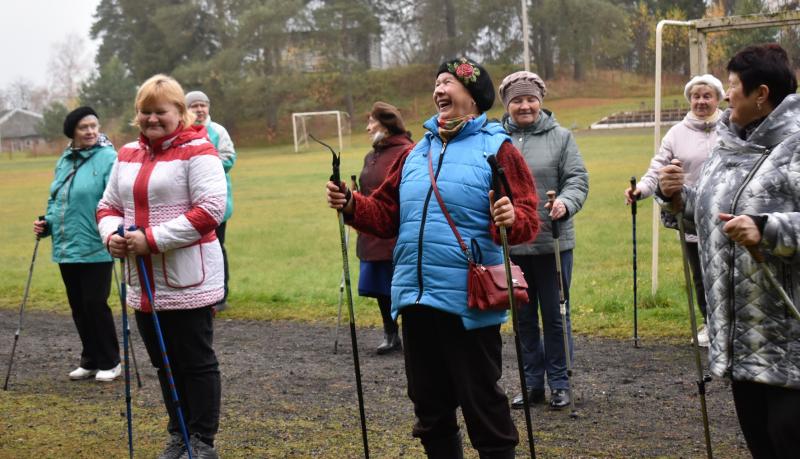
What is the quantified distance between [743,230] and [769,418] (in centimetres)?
81

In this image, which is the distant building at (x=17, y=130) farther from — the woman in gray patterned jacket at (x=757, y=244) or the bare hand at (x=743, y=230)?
the bare hand at (x=743, y=230)

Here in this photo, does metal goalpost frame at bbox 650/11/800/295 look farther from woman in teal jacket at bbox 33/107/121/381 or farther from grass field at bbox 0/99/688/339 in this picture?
woman in teal jacket at bbox 33/107/121/381

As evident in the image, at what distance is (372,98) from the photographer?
69.4m

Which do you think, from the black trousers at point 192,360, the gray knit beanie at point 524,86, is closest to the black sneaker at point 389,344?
the gray knit beanie at point 524,86

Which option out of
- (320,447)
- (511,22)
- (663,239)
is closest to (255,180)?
(663,239)

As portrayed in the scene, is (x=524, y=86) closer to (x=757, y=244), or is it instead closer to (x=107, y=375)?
(x=757, y=244)

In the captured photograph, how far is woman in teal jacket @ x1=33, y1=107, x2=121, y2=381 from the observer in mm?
7434

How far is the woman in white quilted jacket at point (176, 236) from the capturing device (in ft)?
16.8

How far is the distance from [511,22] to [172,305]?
202 feet

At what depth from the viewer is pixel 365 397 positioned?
22.5 ft

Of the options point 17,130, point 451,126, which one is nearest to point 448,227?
point 451,126

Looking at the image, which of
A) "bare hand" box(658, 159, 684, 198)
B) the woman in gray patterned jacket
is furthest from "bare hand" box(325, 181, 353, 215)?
the woman in gray patterned jacket

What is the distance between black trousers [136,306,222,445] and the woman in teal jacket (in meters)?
2.39

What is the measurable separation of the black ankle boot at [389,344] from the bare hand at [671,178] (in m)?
4.55
